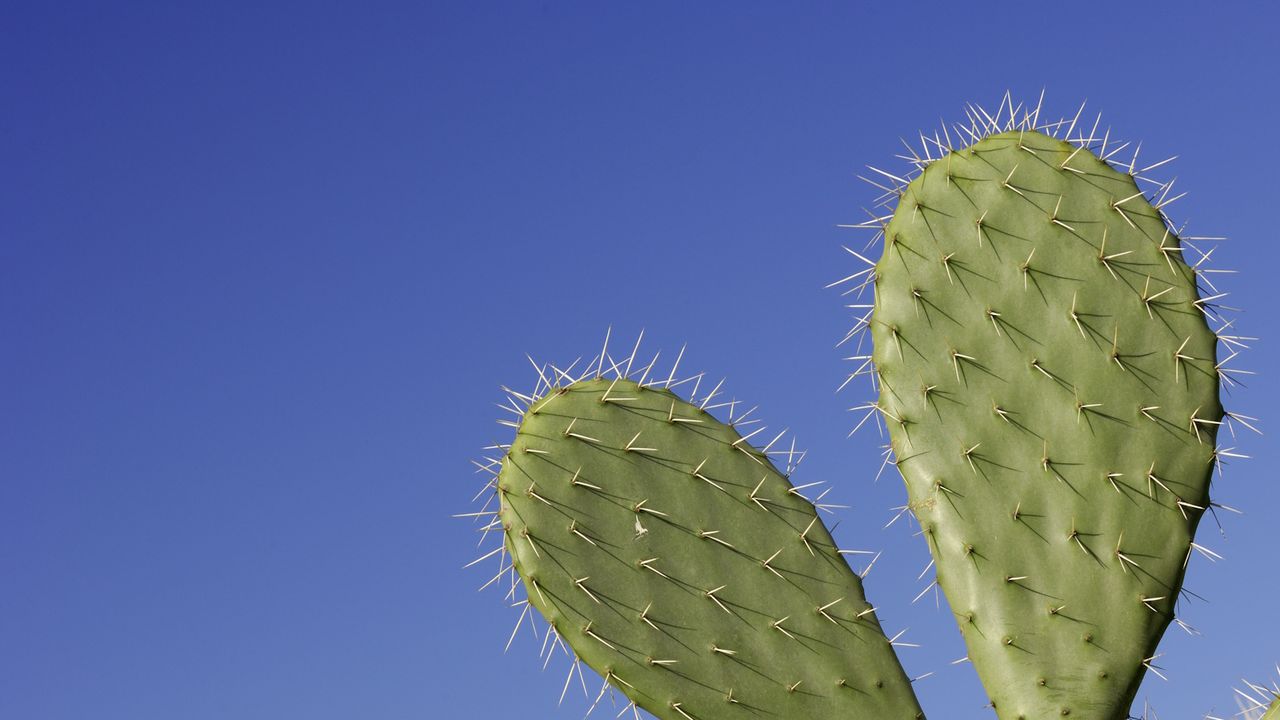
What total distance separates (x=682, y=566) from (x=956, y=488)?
600mm

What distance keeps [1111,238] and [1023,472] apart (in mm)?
564

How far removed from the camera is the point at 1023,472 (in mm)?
3016

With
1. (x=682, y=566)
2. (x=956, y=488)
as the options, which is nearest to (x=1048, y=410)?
(x=956, y=488)

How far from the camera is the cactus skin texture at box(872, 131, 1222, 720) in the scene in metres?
2.96

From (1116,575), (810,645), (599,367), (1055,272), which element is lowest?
(810,645)

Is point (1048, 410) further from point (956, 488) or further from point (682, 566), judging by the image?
point (682, 566)

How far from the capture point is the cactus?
2916 millimetres

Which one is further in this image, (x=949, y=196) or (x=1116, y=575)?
(x=949, y=196)

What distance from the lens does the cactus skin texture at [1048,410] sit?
2.96 m

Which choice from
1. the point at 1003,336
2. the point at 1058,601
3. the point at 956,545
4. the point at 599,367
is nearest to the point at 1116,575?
the point at 1058,601

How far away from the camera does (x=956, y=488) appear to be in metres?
3.01

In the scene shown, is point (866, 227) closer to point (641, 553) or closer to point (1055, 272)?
point (1055, 272)

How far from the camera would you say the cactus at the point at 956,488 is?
2.92 meters

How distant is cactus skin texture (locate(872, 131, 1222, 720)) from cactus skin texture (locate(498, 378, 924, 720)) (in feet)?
0.82
